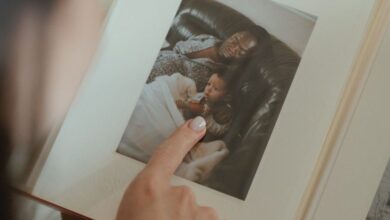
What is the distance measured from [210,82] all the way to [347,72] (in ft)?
0.47

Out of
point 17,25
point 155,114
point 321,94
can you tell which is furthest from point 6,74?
point 321,94

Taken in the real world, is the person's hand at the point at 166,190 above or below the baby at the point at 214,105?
below

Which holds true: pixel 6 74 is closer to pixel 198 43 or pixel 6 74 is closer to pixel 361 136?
pixel 198 43

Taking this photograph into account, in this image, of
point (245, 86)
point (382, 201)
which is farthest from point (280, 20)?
point (382, 201)

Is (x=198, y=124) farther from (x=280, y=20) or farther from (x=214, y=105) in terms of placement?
(x=280, y=20)

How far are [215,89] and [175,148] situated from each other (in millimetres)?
76

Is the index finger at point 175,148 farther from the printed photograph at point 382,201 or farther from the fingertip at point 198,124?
the printed photograph at point 382,201

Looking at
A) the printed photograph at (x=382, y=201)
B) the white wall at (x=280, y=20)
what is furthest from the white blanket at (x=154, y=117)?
the printed photograph at (x=382, y=201)

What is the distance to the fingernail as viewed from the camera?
485mm

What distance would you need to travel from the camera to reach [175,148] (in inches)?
18.7

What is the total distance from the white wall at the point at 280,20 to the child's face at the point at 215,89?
8cm

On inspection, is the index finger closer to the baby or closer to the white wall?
the baby

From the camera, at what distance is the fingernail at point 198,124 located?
1.59ft

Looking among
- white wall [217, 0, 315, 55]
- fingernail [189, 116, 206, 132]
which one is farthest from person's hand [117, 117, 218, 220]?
white wall [217, 0, 315, 55]
